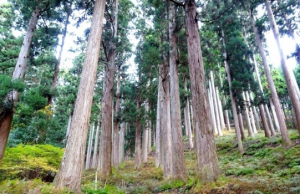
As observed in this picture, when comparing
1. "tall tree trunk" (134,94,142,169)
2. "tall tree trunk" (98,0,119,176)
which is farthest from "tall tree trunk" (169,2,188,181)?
"tall tree trunk" (134,94,142,169)

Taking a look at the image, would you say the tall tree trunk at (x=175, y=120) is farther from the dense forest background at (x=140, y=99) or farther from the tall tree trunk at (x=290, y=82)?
the tall tree trunk at (x=290, y=82)

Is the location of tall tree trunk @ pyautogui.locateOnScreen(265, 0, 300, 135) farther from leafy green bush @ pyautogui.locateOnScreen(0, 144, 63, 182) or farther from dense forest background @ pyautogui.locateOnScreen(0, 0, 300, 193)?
leafy green bush @ pyautogui.locateOnScreen(0, 144, 63, 182)

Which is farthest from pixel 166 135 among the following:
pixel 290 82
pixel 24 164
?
pixel 290 82

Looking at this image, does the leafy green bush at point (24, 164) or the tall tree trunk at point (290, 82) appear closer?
the leafy green bush at point (24, 164)

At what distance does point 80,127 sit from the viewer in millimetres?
4711

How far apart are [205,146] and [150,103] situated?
12134 mm

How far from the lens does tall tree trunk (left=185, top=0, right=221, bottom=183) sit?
472 cm

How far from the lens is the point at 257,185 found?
14.1 ft

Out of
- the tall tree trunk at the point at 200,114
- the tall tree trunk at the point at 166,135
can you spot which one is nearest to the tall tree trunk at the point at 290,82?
the tall tree trunk at the point at 166,135

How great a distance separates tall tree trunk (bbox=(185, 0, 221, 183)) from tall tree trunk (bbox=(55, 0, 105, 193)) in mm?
2935

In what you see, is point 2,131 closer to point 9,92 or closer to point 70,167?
point 9,92

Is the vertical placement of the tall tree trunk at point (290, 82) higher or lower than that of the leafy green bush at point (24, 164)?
higher

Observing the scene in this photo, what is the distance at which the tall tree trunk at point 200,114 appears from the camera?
4718 mm

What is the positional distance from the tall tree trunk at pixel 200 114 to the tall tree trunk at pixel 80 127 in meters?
2.93
